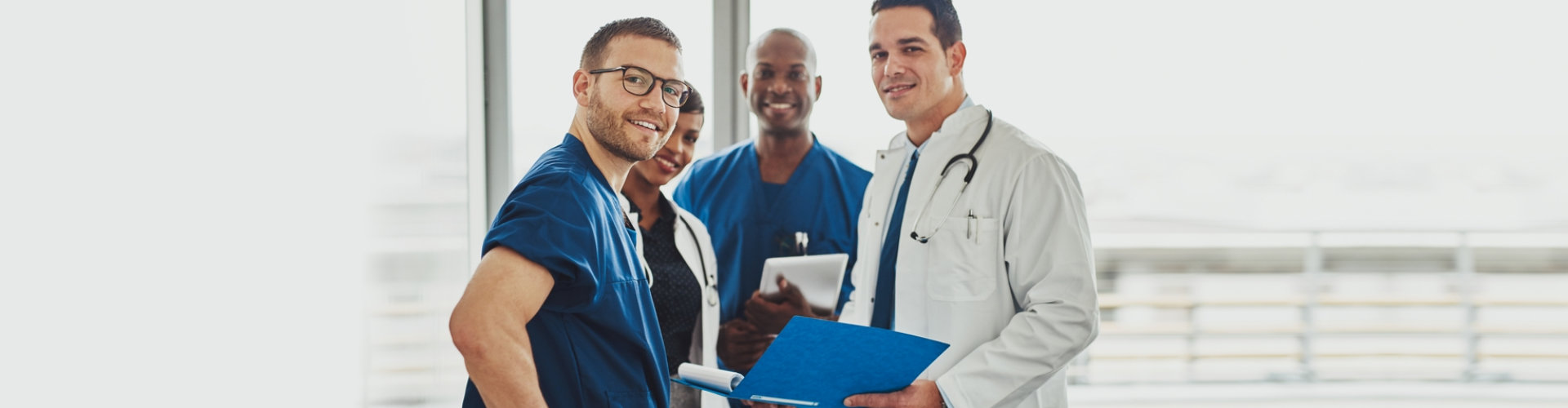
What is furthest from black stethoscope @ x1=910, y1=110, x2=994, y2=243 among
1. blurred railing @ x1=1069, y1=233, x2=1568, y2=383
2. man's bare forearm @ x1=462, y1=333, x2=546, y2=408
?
blurred railing @ x1=1069, y1=233, x2=1568, y2=383

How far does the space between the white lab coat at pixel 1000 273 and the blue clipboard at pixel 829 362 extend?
0.68 feet

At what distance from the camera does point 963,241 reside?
5.08 feet

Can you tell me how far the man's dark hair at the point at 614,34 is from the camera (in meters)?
1.26

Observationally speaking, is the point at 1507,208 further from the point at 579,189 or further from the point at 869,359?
the point at 579,189

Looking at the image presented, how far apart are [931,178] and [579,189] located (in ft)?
2.54

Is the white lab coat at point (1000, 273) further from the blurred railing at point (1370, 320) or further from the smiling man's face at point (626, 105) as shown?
the blurred railing at point (1370, 320)

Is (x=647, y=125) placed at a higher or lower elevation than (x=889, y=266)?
higher

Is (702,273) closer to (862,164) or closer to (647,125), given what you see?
(647,125)

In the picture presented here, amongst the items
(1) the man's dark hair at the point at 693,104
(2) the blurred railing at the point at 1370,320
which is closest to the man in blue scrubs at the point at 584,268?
(1) the man's dark hair at the point at 693,104

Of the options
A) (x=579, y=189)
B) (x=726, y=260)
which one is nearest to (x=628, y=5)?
(x=726, y=260)

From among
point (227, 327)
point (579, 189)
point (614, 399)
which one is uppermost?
point (579, 189)

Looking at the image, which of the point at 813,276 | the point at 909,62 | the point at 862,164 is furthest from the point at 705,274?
the point at 862,164

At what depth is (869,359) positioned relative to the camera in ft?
4.13

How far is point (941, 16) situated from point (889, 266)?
0.51 m
